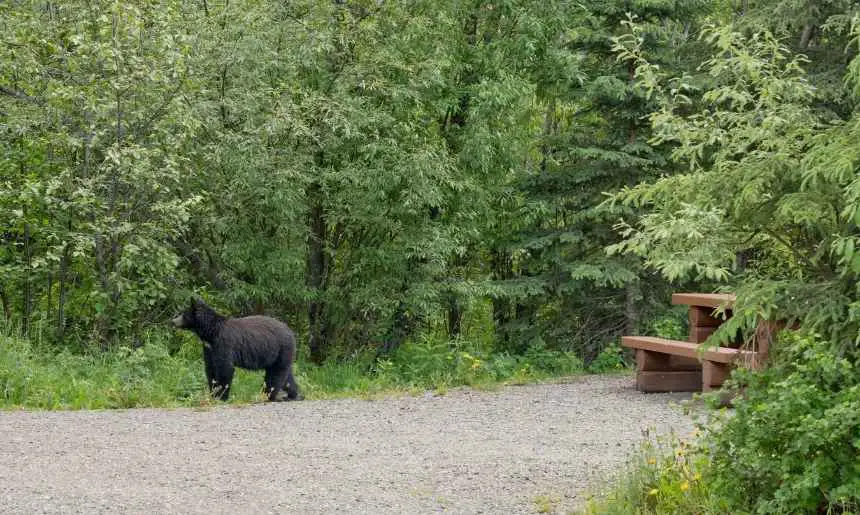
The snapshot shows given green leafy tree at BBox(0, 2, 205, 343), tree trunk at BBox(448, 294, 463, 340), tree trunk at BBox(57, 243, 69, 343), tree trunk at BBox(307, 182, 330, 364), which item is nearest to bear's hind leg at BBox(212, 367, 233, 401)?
green leafy tree at BBox(0, 2, 205, 343)

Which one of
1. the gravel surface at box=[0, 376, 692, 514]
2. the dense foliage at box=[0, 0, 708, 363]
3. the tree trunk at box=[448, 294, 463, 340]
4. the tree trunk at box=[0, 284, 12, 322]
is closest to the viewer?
the gravel surface at box=[0, 376, 692, 514]

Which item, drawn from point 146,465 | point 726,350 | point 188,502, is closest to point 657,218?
point 188,502

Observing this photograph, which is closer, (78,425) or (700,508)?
(700,508)

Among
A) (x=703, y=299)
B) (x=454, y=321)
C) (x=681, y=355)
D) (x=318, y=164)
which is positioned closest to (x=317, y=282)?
(x=318, y=164)

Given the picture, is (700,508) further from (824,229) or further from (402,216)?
(402,216)

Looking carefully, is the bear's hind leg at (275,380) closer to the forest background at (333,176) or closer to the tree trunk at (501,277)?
the forest background at (333,176)

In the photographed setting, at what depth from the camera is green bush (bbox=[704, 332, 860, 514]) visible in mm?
4953

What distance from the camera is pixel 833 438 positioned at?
488 cm

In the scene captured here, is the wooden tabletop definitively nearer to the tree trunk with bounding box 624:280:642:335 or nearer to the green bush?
the tree trunk with bounding box 624:280:642:335

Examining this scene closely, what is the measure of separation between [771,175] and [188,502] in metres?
3.73

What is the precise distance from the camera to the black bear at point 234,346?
35.4 ft

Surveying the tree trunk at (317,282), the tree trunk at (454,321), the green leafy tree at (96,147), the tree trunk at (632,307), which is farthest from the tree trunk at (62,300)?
the tree trunk at (632,307)

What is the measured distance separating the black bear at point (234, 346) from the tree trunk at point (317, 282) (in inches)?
121

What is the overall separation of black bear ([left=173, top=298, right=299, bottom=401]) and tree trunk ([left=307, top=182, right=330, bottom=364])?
10.1 feet
